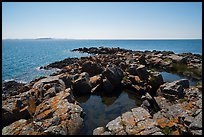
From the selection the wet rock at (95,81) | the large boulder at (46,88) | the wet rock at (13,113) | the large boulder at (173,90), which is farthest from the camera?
the wet rock at (95,81)

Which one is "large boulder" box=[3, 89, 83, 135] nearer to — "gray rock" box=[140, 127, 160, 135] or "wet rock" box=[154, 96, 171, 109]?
"gray rock" box=[140, 127, 160, 135]

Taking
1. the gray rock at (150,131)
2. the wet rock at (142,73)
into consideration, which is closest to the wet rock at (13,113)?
the gray rock at (150,131)

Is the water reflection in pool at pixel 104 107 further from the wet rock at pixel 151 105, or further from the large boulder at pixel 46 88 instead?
the large boulder at pixel 46 88

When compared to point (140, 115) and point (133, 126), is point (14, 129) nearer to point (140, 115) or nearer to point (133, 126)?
point (133, 126)

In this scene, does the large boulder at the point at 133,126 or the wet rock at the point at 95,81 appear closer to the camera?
the large boulder at the point at 133,126

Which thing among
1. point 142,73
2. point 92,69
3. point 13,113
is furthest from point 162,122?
point 92,69

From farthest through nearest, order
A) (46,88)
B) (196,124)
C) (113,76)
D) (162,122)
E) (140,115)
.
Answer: (113,76) < (46,88) < (140,115) < (162,122) < (196,124)

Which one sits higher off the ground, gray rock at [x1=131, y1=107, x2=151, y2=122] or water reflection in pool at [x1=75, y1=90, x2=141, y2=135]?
gray rock at [x1=131, y1=107, x2=151, y2=122]

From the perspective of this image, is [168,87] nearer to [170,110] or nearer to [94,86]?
[170,110]

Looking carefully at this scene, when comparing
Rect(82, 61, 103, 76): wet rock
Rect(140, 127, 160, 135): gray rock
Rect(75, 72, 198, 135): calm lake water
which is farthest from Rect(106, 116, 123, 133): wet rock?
Rect(82, 61, 103, 76): wet rock

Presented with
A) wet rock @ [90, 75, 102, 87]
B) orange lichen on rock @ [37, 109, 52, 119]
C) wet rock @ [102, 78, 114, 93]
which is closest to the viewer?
orange lichen on rock @ [37, 109, 52, 119]

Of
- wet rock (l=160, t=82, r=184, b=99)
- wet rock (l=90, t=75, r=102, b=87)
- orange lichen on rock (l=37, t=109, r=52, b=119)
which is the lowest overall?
wet rock (l=90, t=75, r=102, b=87)

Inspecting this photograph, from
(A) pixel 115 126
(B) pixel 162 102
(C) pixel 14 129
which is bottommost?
(B) pixel 162 102

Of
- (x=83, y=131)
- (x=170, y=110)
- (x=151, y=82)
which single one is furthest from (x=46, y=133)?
(x=151, y=82)
